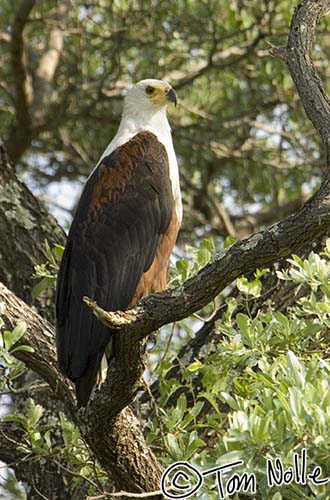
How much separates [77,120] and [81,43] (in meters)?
0.56

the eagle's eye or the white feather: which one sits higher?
the eagle's eye

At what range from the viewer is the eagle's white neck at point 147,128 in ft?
16.5

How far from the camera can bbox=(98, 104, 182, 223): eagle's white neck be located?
5031mm

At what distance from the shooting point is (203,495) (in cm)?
311

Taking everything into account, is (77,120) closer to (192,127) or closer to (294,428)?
(192,127)

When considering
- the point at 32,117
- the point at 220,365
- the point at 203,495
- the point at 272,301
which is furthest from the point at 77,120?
the point at 203,495

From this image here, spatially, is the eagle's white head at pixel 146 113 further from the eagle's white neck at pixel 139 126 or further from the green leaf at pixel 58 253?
the green leaf at pixel 58 253

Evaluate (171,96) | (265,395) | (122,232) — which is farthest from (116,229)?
(265,395)

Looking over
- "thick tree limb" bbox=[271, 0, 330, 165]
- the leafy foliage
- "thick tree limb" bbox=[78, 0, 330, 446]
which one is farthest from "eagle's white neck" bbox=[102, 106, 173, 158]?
"thick tree limb" bbox=[78, 0, 330, 446]

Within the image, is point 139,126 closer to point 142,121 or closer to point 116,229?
point 142,121

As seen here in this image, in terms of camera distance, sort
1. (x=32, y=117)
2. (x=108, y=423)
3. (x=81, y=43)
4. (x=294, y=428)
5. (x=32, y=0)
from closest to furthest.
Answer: (x=294, y=428)
(x=108, y=423)
(x=32, y=0)
(x=32, y=117)
(x=81, y=43)

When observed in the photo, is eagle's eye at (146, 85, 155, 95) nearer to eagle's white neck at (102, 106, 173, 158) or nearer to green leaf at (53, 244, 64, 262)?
eagle's white neck at (102, 106, 173, 158)

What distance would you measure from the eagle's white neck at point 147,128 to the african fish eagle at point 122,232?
2cm

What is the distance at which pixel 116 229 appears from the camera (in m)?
4.82
